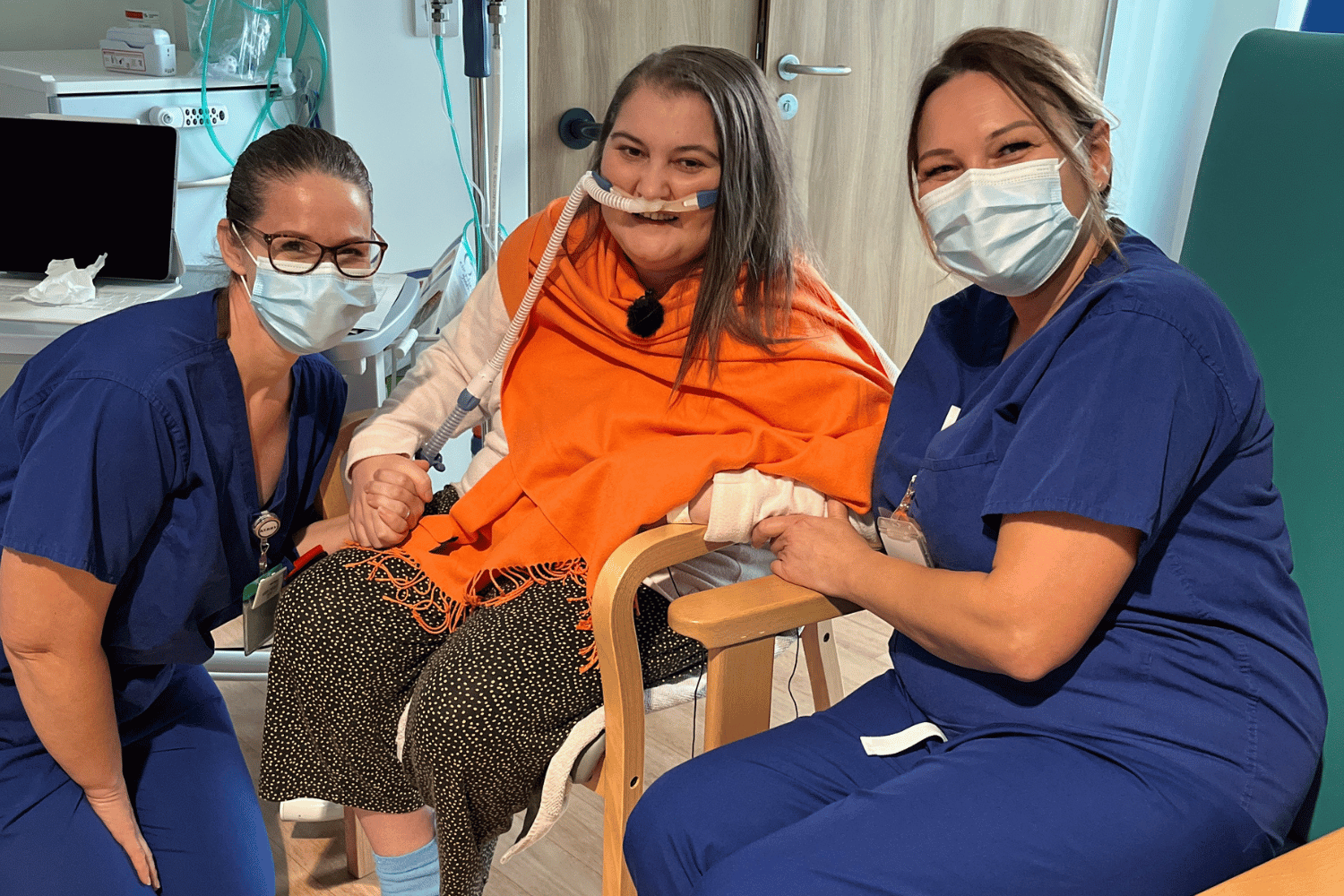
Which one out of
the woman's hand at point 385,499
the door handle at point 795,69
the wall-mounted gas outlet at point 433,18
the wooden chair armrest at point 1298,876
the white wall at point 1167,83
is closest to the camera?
the wooden chair armrest at point 1298,876

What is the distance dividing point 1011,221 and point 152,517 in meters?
0.96

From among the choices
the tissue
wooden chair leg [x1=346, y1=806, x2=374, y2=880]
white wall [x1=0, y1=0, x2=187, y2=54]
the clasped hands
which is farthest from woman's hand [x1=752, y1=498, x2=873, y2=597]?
white wall [x1=0, y1=0, x2=187, y2=54]

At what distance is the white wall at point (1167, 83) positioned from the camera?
10.5 feet

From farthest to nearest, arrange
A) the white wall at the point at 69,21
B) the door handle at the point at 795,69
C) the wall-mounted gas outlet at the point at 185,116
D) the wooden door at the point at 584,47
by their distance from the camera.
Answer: the door handle at the point at 795,69 < the wooden door at the point at 584,47 < the white wall at the point at 69,21 < the wall-mounted gas outlet at the point at 185,116

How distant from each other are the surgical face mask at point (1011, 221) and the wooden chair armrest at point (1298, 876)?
56 cm

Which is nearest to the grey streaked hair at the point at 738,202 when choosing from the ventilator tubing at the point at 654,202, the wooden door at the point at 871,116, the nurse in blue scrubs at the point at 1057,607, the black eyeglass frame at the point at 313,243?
the ventilator tubing at the point at 654,202

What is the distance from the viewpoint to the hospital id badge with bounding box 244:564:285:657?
1420mm

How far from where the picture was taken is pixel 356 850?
67.5 inches

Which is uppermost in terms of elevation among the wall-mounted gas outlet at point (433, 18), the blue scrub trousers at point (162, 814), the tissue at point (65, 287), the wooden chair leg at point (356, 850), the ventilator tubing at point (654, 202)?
the wall-mounted gas outlet at point (433, 18)

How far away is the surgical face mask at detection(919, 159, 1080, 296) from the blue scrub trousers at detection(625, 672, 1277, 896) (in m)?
0.46

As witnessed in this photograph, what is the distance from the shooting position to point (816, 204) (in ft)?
10.1

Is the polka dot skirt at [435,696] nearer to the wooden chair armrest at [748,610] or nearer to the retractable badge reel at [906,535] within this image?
the wooden chair armrest at [748,610]

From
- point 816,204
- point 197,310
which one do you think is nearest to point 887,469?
point 197,310

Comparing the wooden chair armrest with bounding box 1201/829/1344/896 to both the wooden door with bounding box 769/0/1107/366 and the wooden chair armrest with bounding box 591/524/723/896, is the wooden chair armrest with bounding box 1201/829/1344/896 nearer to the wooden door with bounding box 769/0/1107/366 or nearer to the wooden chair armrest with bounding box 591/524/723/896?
the wooden chair armrest with bounding box 591/524/723/896
